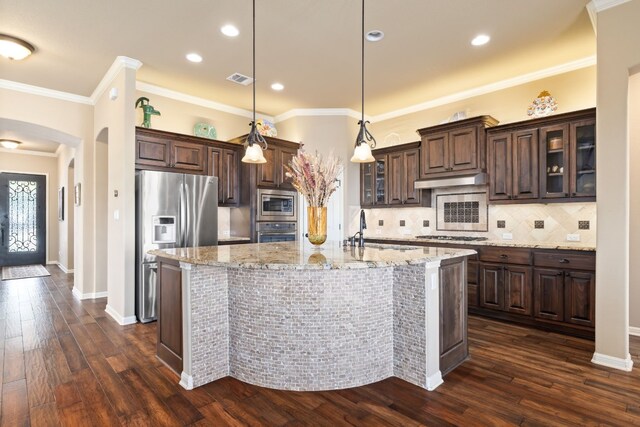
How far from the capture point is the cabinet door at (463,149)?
4.49 metres

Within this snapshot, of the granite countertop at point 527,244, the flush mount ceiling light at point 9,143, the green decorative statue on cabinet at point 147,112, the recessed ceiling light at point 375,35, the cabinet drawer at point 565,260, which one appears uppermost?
the recessed ceiling light at point 375,35

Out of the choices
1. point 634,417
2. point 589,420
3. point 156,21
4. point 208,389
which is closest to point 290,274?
point 208,389

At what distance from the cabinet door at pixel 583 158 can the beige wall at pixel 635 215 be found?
39 cm

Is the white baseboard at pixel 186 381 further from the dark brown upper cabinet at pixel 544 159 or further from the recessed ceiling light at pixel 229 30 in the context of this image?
the dark brown upper cabinet at pixel 544 159

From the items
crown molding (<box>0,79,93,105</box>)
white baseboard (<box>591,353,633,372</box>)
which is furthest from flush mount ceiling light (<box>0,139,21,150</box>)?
white baseboard (<box>591,353,633,372</box>)

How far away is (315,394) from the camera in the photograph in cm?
238

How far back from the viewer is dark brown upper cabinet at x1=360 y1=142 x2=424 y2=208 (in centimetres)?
526

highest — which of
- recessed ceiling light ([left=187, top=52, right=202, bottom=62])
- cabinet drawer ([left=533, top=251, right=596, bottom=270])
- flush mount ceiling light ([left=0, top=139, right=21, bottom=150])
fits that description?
recessed ceiling light ([left=187, top=52, right=202, bottom=62])

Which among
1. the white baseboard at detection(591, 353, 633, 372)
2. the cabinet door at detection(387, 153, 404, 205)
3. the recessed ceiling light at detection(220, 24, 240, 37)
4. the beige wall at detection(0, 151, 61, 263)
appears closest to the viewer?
the white baseboard at detection(591, 353, 633, 372)

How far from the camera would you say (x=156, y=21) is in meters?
3.23

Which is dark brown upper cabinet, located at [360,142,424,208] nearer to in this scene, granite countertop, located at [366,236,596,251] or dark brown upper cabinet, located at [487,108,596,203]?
granite countertop, located at [366,236,596,251]

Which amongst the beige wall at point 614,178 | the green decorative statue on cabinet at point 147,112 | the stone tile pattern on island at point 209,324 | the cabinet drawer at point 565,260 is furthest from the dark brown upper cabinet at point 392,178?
the stone tile pattern on island at point 209,324

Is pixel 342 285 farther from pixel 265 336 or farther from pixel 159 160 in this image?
pixel 159 160

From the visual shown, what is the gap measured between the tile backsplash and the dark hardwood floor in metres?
1.30
